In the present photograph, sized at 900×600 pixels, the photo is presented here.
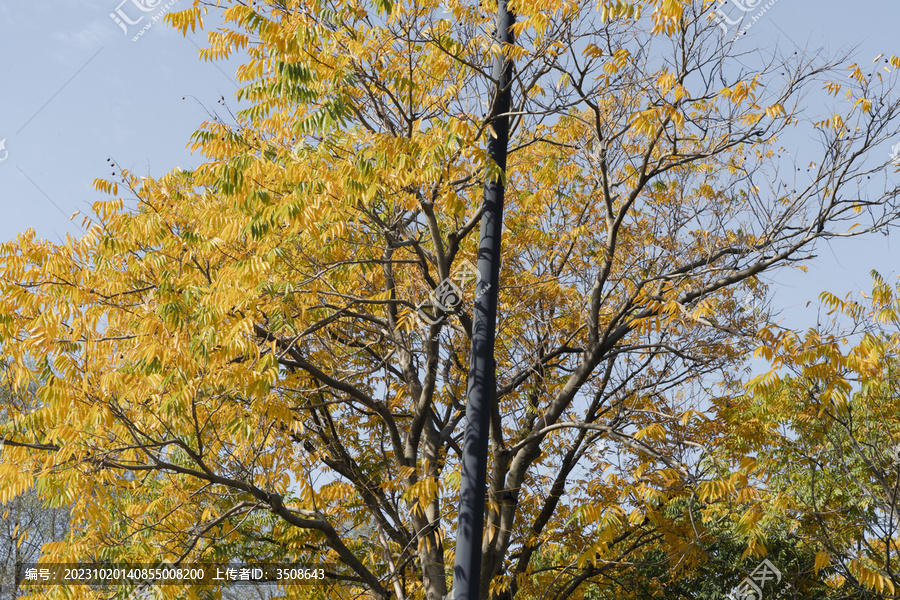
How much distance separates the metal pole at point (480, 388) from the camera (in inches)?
206

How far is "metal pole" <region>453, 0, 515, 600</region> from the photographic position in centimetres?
523

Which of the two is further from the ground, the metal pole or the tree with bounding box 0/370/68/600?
the tree with bounding box 0/370/68/600

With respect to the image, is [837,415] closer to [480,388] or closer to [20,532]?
[480,388]

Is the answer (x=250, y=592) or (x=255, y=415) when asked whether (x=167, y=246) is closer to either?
(x=255, y=415)

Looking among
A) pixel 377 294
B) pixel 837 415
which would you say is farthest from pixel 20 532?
pixel 837 415

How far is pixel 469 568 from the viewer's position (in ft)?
17.2

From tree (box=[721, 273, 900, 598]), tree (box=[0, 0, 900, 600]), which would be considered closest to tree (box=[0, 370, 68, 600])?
tree (box=[0, 0, 900, 600])

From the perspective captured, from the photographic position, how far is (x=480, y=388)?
559cm

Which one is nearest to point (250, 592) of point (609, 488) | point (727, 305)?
point (609, 488)

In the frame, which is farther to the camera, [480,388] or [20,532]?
[20,532]

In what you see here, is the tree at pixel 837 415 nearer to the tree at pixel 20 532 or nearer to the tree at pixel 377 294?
the tree at pixel 377 294

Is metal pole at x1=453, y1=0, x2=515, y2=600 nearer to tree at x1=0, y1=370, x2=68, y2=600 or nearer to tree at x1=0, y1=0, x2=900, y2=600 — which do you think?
tree at x1=0, y1=0, x2=900, y2=600

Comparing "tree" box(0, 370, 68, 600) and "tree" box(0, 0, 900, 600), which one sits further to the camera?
"tree" box(0, 370, 68, 600)

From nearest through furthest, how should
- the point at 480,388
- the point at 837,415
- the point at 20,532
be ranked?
the point at 480,388, the point at 837,415, the point at 20,532
